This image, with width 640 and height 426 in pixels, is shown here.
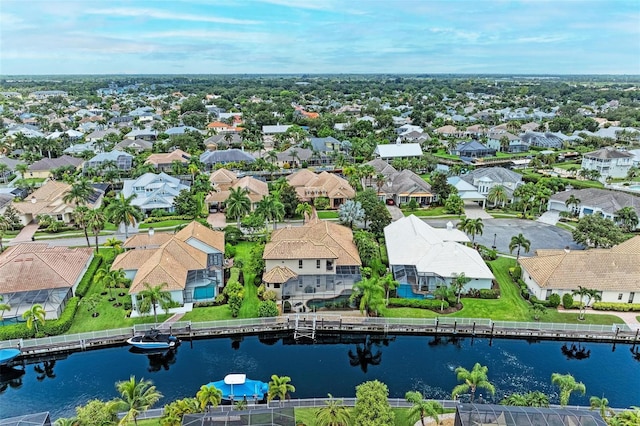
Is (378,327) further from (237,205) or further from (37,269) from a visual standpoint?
(37,269)

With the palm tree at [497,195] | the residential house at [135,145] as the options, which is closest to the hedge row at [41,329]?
the palm tree at [497,195]

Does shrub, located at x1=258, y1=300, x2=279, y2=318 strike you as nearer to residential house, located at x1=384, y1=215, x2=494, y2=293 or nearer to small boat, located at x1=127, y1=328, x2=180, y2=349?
small boat, located at x1=127, y1=328, x2=180, y2=349

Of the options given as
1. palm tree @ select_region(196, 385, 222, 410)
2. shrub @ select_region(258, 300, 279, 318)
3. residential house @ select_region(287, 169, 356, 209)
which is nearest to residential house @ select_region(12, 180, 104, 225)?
residential house @ select_region(287, 169, 356, 209)

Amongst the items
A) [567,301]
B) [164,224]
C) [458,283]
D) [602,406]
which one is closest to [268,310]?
[458,283]

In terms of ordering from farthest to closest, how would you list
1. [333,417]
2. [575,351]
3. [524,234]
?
[524,234], [575,351], [333,417]

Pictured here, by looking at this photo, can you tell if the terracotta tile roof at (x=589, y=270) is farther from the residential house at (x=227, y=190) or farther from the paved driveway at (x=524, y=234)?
the residential house at (x=227, y=190)
